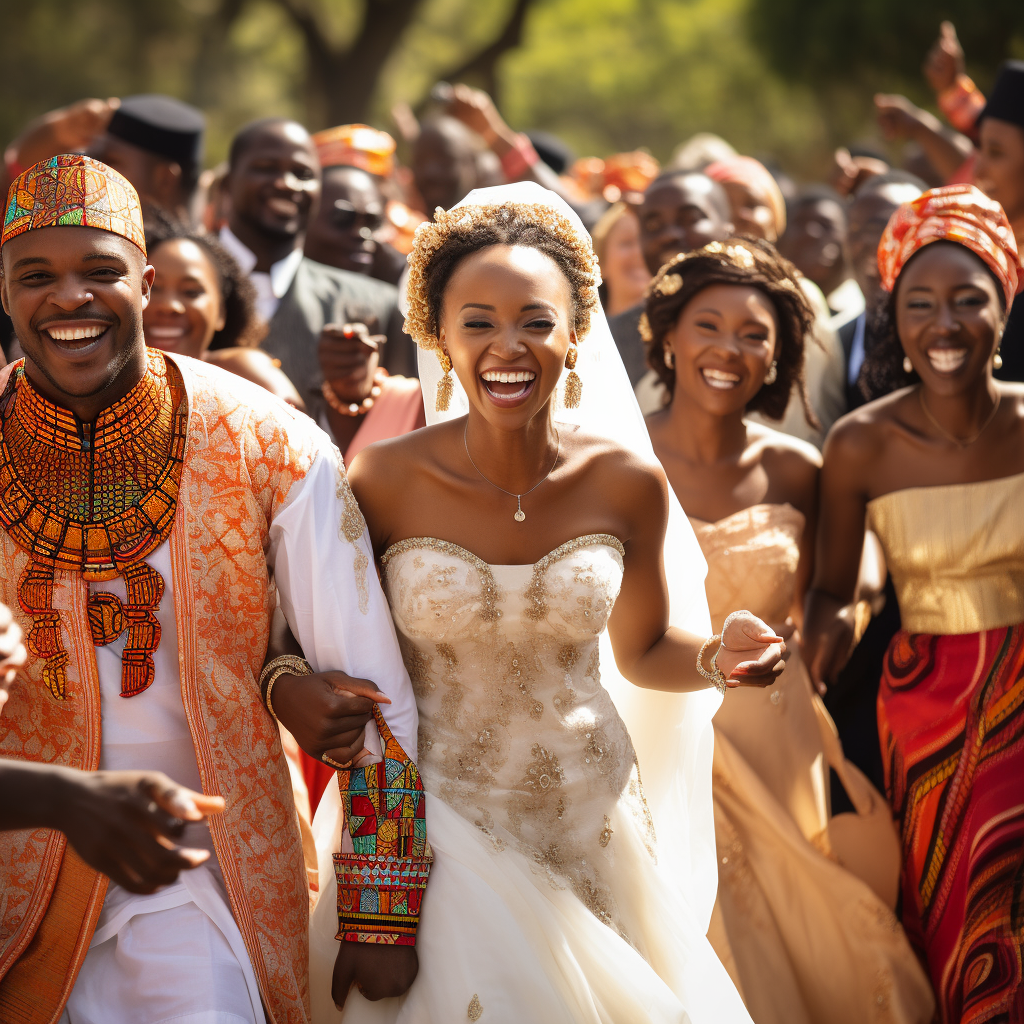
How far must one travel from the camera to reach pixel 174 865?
2.05 meters

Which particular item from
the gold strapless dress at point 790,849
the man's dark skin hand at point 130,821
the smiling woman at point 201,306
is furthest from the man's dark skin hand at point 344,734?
the smiling woman at point 201,306

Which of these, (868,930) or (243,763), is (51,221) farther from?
(868,930)

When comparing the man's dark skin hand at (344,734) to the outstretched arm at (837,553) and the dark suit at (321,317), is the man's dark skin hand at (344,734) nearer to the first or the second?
the outstretched arm at (837,553)

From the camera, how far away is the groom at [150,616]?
2.75 meters

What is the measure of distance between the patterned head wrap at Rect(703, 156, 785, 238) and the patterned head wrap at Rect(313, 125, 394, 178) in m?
2.22

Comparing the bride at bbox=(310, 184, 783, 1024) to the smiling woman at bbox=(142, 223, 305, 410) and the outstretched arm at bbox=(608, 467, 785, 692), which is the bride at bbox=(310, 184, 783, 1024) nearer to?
the outstretched arm at bbox=(608, 467, 785, 692)

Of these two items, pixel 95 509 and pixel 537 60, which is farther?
pixel 537 60

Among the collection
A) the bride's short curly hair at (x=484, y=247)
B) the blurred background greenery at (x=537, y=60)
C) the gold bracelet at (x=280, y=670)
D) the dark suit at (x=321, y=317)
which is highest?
the blurred background greenery at (x=537, y=60)

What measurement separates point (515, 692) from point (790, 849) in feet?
4.85

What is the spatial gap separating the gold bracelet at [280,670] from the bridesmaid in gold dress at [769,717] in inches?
69.6

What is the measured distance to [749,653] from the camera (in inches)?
122

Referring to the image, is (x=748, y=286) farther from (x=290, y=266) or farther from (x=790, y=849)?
(x=290, y=266)

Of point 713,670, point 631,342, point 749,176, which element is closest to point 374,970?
point 713,670

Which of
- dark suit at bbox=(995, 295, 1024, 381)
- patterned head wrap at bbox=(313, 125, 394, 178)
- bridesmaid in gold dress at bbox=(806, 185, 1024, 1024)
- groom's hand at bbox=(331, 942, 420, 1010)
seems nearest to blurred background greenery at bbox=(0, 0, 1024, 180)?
patterned head wrap at bbox=(313, 125, 394, 178)
